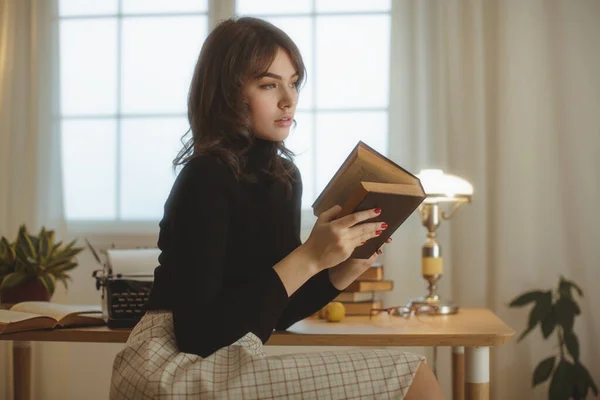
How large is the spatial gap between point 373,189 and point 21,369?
5.23ft

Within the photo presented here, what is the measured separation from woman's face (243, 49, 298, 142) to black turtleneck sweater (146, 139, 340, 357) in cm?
5

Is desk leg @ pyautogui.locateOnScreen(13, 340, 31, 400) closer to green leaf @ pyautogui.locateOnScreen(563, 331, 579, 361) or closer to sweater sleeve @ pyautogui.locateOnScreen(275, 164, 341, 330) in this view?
sweater sleeve @ pyautogui.locateOnScreen(275, 164, 341, 330)

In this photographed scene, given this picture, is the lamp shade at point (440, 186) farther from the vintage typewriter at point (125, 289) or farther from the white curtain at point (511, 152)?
the vintage typewriter at point (125, 289)

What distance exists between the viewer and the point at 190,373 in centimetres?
126

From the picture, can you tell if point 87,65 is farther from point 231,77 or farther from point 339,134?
point 231,77

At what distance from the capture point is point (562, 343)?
9.39 ft

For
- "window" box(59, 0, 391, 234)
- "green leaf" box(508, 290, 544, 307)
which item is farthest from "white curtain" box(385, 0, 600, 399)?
"window" box(59, 0, 391, 234)

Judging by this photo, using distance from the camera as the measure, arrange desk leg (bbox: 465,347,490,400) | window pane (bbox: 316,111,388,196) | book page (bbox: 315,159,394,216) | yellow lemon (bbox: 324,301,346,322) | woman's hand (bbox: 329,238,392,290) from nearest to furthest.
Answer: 1. book page (bbox: 315,159,394,216)
2. woman's hand (bbox: 329,238,392,290)
3. desk leg (bbox: 465,347,490,400)
4. yellow lemon (bbox: 324,301,346,322)
5. window pane (bbox: 316,111,388,196)

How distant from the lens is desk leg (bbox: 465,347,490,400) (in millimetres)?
1838

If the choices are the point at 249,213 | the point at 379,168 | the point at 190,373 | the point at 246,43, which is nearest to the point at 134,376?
the point at 190,373

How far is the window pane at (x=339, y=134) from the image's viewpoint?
10.7 ft

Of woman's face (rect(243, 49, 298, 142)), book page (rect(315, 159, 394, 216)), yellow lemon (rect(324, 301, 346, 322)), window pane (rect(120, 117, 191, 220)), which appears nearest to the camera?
book page (rect(315, 159, 394, 216))

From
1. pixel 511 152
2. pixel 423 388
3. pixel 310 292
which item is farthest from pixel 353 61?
pixel 423 388

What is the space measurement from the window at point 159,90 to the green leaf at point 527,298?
86 centimetres
